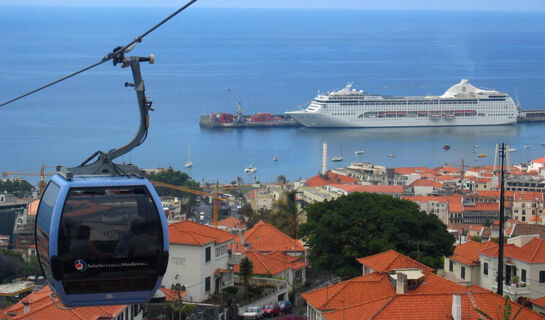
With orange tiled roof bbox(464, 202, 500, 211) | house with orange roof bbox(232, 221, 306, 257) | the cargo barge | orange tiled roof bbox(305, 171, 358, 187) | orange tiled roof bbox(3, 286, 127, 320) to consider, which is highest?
the cargo barge

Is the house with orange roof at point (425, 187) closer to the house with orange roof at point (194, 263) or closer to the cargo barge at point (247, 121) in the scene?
the house with orange roof at point (194, 263)

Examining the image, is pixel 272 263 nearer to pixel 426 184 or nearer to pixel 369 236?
pixel 369 236

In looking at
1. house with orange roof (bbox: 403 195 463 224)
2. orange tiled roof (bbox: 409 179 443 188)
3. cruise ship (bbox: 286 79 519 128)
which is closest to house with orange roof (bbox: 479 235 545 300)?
house with orange roof (bbox: 403 195 463 224)

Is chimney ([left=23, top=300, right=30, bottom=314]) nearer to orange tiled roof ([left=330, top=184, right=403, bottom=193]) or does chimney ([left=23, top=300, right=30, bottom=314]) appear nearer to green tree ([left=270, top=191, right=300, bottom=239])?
green tree ([left=270, top=191, right=300, bottom=239])

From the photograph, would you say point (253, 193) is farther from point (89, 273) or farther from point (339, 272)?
point (89, 273)

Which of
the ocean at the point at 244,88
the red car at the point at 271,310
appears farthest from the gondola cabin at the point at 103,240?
the ocean at the point at 244,88

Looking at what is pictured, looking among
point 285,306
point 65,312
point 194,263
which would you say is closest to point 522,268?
point 285,306

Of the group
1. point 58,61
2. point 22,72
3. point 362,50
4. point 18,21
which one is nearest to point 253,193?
point 22,72
